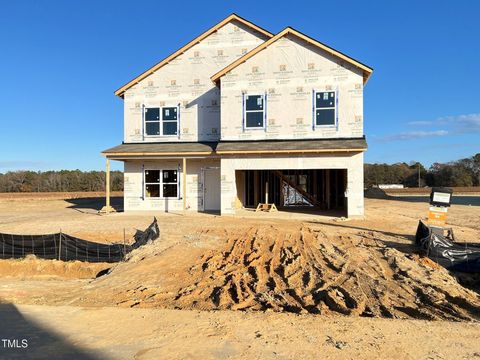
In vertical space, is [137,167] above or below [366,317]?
above

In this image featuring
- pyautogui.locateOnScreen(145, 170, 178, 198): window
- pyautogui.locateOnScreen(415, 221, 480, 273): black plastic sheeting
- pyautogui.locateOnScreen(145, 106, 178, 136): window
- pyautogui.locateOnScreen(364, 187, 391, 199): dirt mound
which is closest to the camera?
pyautogui.locateOnScreen(415, 221, 480, 273): black plastic sheeting

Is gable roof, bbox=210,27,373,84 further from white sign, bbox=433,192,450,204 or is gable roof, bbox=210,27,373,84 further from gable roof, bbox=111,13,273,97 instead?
white sign, bbox=433,192,450,204

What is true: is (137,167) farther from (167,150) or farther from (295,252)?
(295,252)

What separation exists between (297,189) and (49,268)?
15962mm

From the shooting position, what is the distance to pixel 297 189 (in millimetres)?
23234

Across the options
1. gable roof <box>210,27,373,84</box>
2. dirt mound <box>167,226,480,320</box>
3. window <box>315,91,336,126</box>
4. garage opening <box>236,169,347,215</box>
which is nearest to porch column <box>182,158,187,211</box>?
garage opening <box>236,169,347,215</box>

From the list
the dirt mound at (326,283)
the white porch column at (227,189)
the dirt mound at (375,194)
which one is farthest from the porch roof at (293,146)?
the dirt mound at (375,194)

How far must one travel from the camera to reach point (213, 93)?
2102 centimetres

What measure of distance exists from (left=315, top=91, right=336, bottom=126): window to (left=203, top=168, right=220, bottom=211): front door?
20.9 feet

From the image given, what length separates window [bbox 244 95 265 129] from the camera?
1861cm

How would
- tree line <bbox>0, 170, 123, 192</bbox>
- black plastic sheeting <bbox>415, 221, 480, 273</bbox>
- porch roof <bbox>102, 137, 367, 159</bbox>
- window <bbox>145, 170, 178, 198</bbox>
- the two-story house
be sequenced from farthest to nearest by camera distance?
tree line <bbox>0, 170, 123, 192</bbox> → window <bbox>145, 170, 178, 198</bbox> → the two-story house → porch roof <bbox>102, 137, 367, 159</bbox> → black plastic sheeting <bbox>415, 221, 480, 273</bbox>

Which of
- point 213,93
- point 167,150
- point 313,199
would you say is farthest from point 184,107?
point 313,199

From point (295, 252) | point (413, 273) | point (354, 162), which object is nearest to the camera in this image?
point (413, 273)

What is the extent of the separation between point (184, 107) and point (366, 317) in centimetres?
1778
